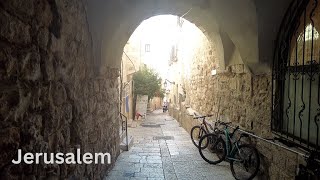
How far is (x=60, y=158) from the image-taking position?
7.42 ft

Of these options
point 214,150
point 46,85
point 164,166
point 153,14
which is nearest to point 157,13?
point 153,14

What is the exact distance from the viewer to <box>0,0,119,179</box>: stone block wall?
1.41 m

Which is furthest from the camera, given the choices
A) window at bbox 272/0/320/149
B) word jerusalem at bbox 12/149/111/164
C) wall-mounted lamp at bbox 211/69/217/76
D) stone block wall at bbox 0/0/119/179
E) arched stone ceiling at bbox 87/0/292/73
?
wall-mounted lamp at bbox 211/69/217/76

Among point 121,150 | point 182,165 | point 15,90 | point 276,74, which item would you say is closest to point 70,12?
point 15,90

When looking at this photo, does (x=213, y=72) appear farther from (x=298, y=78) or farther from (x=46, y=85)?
(x=46, y=85)

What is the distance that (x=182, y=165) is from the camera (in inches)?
198

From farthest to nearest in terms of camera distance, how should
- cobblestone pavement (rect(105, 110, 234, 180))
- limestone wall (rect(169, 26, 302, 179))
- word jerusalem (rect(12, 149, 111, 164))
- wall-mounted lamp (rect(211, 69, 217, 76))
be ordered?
wall-mounted lamp (rect(211, 69, 217, 76)) → cobblestone pavement (rect(105, 110, 234, 180)) → limestone wall (rect(169, 26, 302, 179)) → word jerusalem (rect(12, 149, 111, 164))

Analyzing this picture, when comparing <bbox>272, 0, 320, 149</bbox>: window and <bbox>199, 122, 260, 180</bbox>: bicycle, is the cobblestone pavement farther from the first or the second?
<bbox>272, 0, 320, 149</bbox>: window

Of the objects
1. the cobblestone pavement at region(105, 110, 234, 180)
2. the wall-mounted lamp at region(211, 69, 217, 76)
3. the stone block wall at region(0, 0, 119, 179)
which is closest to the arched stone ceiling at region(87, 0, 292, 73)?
the stone block wall at region(0, 0, 119, 179)

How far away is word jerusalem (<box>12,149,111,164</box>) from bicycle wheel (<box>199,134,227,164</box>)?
7.27 ft

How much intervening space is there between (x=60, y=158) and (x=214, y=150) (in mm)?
4009

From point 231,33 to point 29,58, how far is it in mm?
3103

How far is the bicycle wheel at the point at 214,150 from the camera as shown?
521cm

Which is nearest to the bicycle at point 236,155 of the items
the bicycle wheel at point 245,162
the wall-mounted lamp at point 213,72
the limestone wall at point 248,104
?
Answer: the bicycle wheel at point 245,162
